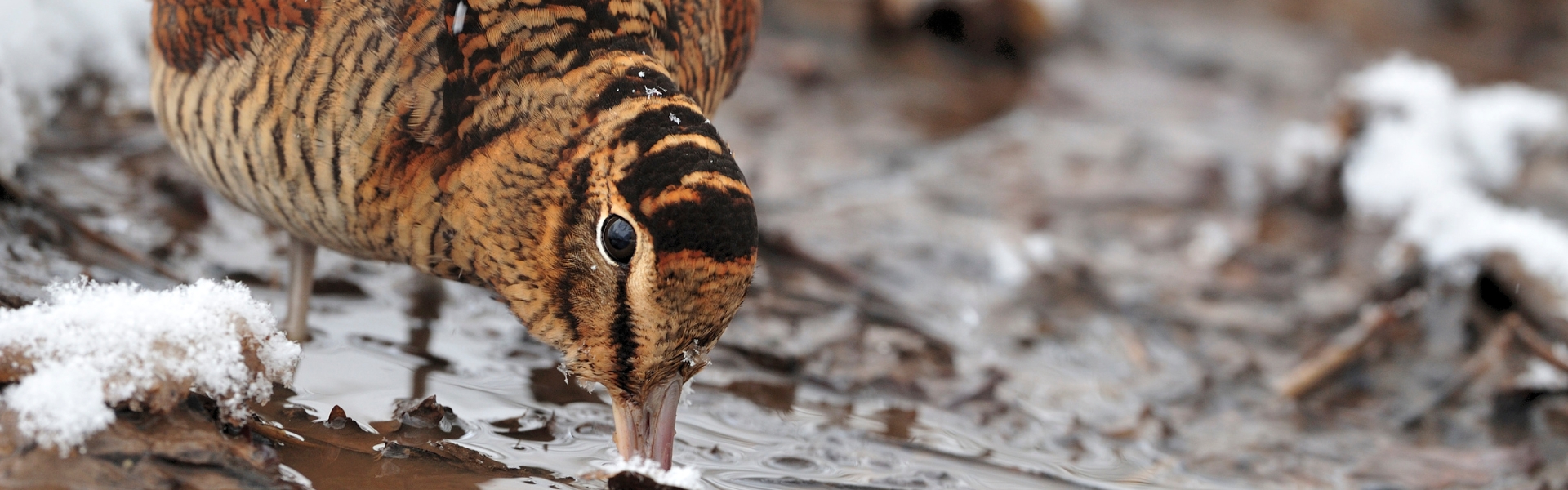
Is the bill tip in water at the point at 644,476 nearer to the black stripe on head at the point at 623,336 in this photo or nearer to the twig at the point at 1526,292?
the black stripe on head at the point at 623,336

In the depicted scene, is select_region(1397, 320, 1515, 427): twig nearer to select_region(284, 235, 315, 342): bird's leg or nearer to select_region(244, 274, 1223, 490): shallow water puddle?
select_region(244, 274, 1223, 490): shallow water puddle

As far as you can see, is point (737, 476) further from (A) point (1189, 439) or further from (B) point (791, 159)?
(B) point (791, 159)

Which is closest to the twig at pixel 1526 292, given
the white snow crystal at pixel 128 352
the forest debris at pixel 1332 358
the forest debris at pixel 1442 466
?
the forest debris at pixel 1332 358

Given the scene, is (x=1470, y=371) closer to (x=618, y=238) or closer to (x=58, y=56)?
(x=618, y=238)

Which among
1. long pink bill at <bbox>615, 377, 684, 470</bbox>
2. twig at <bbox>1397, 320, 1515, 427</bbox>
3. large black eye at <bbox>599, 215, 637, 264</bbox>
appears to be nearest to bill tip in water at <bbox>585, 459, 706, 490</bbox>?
long pink bill at <bbox>615, 377, 684, 470</bbox>

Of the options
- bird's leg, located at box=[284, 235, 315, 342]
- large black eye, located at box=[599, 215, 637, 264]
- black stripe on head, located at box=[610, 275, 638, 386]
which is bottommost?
black stripe on head, located at box=[610, 275, 638, 386]
